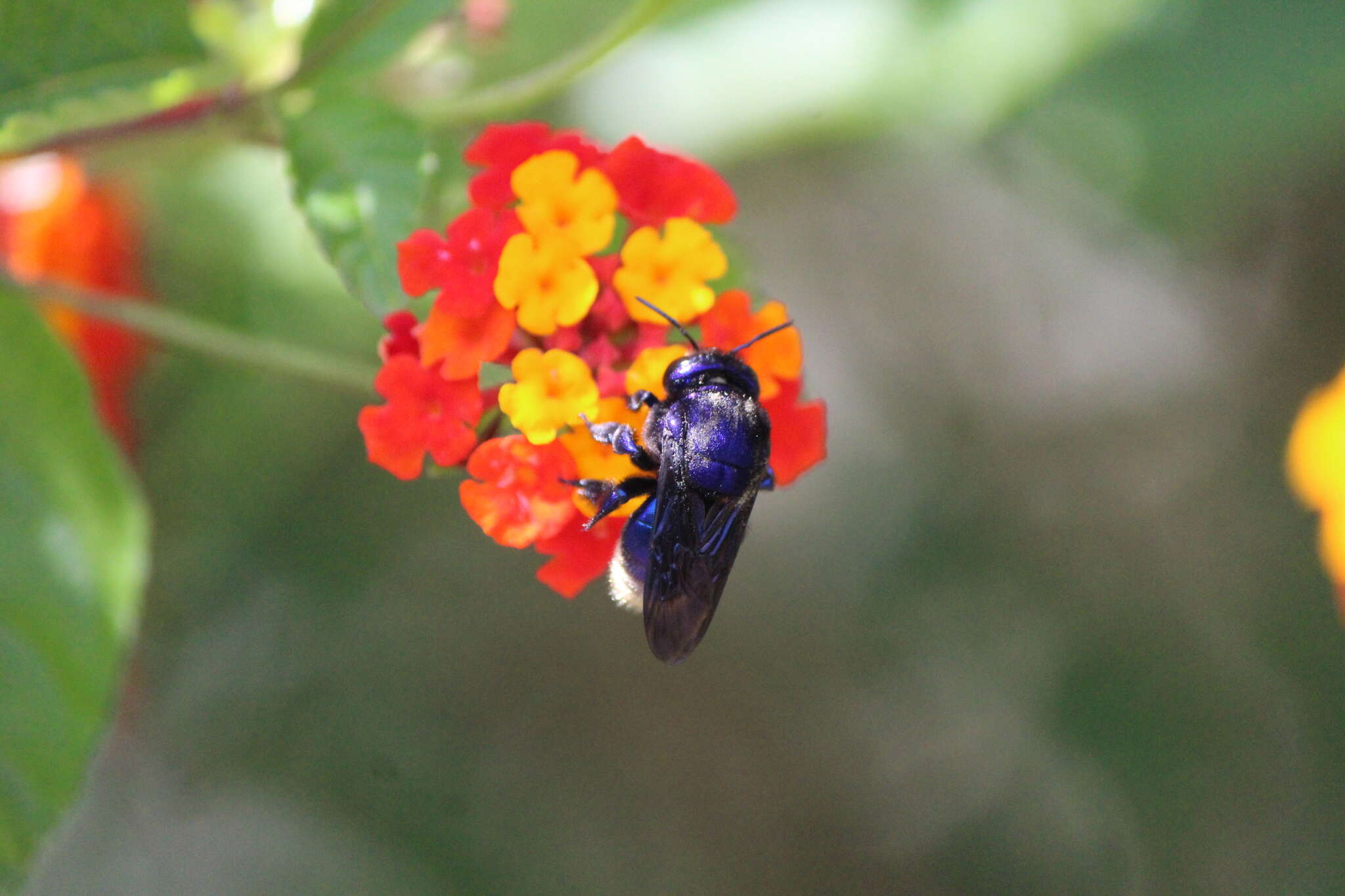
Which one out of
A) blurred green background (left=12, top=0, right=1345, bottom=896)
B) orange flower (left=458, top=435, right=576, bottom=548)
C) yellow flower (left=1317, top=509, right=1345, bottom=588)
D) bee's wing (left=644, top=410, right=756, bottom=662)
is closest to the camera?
orange flower (left=458, top=435, right=576, bottom=548)

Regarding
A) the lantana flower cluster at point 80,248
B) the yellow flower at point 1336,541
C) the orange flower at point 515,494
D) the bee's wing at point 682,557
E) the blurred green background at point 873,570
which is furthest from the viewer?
the blurred green background at point 873,570

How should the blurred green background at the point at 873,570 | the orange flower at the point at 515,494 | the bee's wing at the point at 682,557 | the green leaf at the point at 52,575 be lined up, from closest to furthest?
the orange flower at the point at 515,494
the bee's wing at the point at 682,557
the green leaf at the point at 52,575
the blurred green background at the point at 873,570

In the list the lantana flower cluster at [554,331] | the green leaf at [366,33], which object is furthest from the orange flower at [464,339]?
the green leaf at [366,33]

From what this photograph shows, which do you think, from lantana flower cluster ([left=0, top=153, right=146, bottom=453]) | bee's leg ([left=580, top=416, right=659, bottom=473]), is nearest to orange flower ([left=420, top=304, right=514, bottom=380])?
bee's leg ([left=580, top=416, right=659, bottom=473])

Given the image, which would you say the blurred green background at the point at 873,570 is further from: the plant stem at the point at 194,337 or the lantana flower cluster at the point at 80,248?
the plant stem at the point at 194,337

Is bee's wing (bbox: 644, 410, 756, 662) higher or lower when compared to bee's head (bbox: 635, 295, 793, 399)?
lower

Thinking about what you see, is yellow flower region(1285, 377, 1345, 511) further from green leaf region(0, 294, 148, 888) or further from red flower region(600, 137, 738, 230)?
green leaf region(0, 294, 148, 888)

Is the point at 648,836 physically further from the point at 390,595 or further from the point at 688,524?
the point at 688,524

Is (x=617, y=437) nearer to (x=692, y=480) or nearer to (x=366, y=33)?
(x=692, y=480)

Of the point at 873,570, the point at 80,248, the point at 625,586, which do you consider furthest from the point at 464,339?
the point at 873,570
